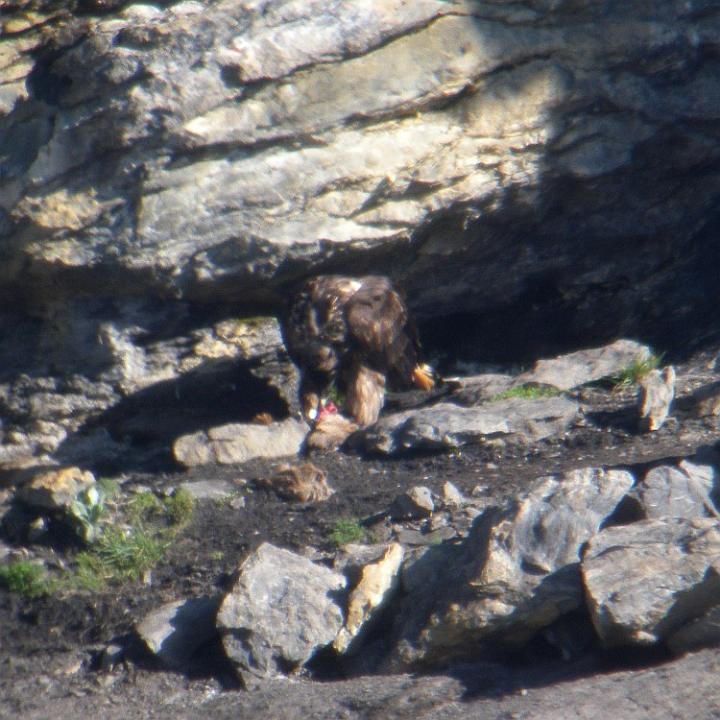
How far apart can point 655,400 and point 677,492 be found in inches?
73.3

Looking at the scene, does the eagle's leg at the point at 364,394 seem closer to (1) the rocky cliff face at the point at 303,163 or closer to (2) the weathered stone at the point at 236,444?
(2) the weathered stone at the point at 236,444

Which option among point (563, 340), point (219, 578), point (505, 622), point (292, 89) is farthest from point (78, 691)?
point (563, 340)

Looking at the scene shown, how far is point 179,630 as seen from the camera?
474 centimetres

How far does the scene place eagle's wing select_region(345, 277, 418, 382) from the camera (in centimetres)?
742

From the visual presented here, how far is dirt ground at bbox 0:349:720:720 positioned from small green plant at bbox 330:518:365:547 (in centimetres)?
7

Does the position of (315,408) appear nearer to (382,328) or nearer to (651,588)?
(382,328)

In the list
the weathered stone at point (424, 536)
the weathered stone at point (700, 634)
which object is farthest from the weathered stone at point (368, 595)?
the weathered stone at point (700, 634)

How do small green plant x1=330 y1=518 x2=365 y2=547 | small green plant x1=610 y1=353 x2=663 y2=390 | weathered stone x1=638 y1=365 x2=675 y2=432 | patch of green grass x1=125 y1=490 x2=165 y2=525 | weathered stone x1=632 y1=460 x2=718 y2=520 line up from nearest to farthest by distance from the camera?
weathered stone x1=632 y1=460 x2=718 y2=520
small green plant x1=330 y1=518 x2=365 y2=547
patch of green grass x1=125 y1=490 x2=165 y2=525
weathered stone x1=638 y1=365 x2=675 y2=432
small green plant x1=610 y1=353 x2=663 y2=390

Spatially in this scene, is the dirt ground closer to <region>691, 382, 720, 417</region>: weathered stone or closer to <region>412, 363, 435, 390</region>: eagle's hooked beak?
<region>691, 382, 720, 417</region>: weathered stone

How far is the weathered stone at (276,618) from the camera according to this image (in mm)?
4398

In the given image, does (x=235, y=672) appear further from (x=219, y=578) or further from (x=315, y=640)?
(x=219, y=578)

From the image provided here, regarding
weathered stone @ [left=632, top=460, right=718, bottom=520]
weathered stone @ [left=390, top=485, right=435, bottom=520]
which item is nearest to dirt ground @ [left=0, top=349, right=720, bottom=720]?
weathered stone @ [left=390, top=485, right=435, bottom=520]

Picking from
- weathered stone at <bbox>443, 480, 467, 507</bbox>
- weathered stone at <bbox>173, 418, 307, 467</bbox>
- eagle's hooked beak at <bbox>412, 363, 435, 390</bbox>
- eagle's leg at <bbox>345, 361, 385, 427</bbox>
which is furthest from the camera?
eagle's hooked beak at <bbox>412, 363, 435, 390</bbox>

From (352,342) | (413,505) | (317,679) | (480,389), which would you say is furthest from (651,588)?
(352,342)
